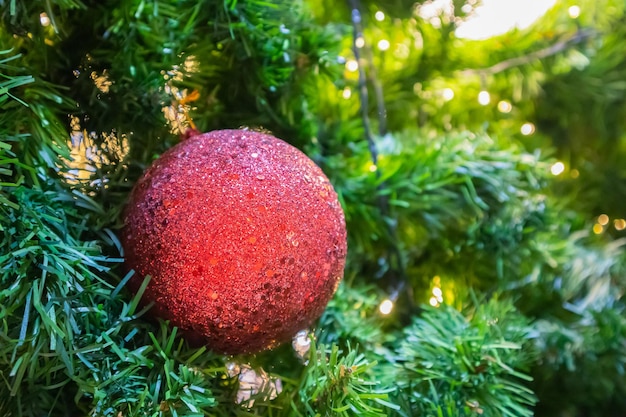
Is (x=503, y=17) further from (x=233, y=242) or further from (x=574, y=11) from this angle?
(x=233, y=242)

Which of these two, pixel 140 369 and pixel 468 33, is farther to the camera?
pixel 468 33

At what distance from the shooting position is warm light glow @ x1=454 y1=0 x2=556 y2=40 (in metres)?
0.71

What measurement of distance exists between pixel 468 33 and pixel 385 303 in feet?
1.29

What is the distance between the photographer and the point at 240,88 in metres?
0.47

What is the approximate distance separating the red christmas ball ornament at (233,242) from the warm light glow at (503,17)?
0.43 metres

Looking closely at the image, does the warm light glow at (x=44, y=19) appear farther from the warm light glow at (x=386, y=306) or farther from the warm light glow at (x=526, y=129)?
the warm light glow at (x=526, y=129)

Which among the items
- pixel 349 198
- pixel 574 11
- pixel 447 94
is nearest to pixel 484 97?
pixel 447 94

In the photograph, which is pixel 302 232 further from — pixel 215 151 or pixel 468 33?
pixel 468 33

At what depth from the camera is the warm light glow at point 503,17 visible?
0.71 meters

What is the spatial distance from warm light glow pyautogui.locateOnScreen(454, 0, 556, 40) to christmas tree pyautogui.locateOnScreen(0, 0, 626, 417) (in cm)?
2

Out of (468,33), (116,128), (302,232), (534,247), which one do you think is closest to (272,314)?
(302,232)

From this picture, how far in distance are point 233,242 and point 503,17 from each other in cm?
59

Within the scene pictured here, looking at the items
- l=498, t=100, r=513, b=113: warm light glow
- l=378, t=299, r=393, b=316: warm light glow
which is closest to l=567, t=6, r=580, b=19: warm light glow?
l=498, t=100, r=513, b=113: warm light glow

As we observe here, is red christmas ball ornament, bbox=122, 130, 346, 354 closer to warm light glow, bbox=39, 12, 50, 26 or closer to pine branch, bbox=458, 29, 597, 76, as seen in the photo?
warm light glow, bbox=39, 12, 50, 26
